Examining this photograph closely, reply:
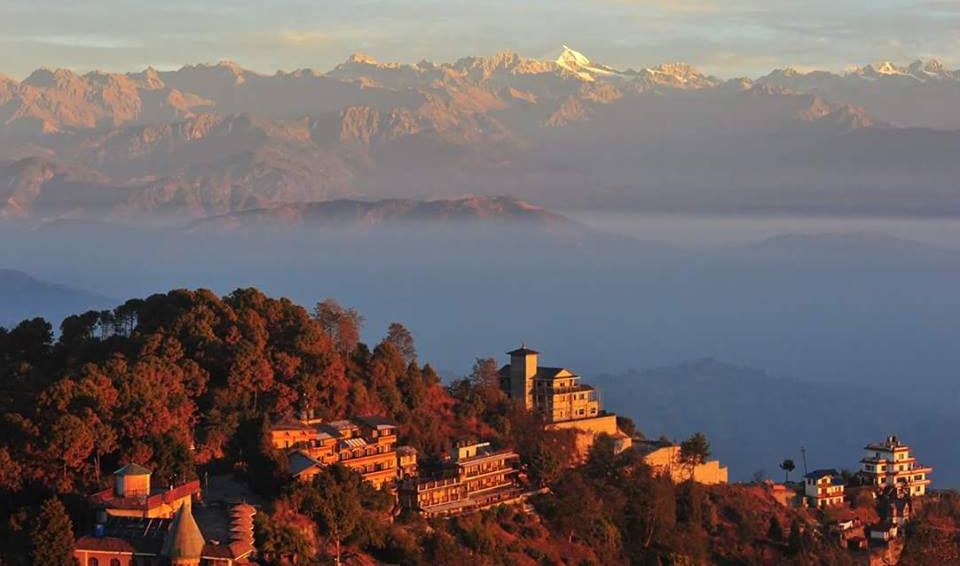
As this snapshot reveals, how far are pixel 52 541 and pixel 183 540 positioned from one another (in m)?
3.42

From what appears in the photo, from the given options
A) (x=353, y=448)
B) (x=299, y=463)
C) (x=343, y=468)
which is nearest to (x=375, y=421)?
(x=353, y=448)

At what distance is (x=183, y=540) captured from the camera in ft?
151

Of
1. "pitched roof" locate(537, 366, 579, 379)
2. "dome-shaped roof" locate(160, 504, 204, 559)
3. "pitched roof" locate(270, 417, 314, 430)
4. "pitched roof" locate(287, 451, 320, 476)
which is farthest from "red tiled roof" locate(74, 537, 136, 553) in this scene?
"pitched roof" locate(537, 366, 579, 379)

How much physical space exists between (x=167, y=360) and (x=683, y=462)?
20690 millimetres

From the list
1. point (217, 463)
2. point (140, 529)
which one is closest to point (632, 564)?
point (217, 463)

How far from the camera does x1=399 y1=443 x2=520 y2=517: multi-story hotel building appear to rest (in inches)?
2291

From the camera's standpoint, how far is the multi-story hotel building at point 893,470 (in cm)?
7594

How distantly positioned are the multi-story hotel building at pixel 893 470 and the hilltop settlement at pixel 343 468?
97 mm

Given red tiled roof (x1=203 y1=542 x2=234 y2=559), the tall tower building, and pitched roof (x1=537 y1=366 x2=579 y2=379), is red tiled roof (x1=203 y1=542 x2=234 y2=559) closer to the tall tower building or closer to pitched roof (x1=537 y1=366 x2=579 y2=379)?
the tall tower building

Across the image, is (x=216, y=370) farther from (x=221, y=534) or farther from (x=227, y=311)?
(x=221, y=534)

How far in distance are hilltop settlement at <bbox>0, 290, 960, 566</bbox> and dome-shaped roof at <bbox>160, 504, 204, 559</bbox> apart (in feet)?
0.21

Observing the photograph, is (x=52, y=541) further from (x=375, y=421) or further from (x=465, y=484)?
(x=465, y=484)

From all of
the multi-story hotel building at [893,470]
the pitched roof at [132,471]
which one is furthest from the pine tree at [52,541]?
the multi-story hotel building at [893,470]

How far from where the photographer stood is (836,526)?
70.2 meters
